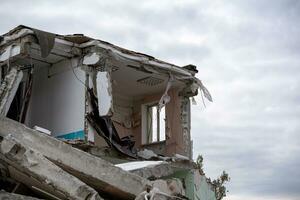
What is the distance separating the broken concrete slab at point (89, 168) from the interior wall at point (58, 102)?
7.25 metres

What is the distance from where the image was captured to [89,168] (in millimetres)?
5500

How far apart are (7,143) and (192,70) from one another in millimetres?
10660

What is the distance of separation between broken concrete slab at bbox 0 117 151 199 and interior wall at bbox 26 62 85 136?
285 inches

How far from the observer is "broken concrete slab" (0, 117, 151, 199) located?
5.39m

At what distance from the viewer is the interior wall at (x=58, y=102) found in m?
13.3

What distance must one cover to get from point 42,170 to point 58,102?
884 centimetres

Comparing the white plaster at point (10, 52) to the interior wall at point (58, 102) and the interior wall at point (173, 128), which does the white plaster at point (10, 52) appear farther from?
the interior wall at point (173, 128)

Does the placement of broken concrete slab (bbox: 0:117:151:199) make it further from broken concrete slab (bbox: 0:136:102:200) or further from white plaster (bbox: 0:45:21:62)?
white plaster (bbox: 0:45:21:62)

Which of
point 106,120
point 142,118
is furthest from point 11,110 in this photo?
point 142,118

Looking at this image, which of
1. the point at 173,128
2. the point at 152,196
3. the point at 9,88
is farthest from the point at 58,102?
the point at 152,196

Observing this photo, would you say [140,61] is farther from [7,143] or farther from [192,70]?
[7,143]

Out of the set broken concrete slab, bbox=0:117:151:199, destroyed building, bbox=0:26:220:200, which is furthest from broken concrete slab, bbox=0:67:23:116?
broken concrete slab, bbox=0:117:151:199

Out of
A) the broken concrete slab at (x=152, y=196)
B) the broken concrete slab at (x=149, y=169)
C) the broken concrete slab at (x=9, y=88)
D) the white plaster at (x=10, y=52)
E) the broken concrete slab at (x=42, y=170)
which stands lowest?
the broken concrete slab at (x=152, y=196)

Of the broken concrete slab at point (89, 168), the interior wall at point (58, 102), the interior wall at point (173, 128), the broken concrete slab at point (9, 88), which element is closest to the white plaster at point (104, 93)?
the interior wall at point (58, 102)
